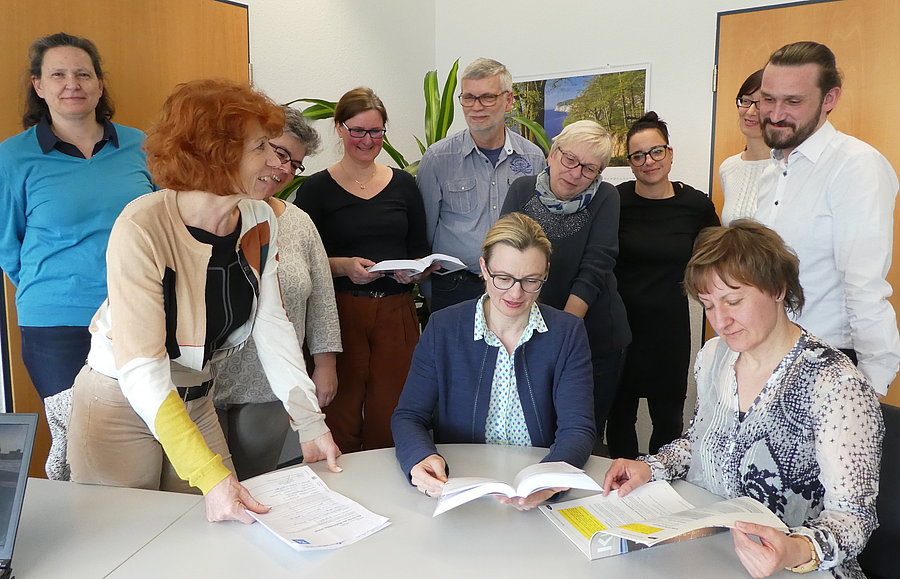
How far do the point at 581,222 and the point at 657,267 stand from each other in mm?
618

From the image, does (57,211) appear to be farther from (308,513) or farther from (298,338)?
(308,513)

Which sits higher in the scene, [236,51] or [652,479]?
[236,51]

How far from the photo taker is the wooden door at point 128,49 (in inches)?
104

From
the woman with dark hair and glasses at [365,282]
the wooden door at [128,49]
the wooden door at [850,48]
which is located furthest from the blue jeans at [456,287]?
the wooden door at [850,48]

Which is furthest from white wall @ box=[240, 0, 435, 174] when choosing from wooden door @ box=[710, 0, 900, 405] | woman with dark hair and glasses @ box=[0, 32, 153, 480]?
wooden door @ box=[710, 0, 900, 405]

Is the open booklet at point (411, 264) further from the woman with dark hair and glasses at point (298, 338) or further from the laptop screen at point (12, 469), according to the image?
the laptop screen at point (12, 469)

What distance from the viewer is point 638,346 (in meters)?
2.94

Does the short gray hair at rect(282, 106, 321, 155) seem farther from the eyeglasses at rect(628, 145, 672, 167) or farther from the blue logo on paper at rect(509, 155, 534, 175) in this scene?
the eyeglasses at rect(628, 145, 672, 167)

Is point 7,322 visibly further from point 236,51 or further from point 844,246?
point 844,246

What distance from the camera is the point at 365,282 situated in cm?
260

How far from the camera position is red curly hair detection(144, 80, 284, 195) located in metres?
1.46

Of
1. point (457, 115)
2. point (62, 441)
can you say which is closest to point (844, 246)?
point (62, 441)

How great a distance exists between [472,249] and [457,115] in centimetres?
221

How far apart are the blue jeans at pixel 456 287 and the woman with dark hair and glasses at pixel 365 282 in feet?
0.44
